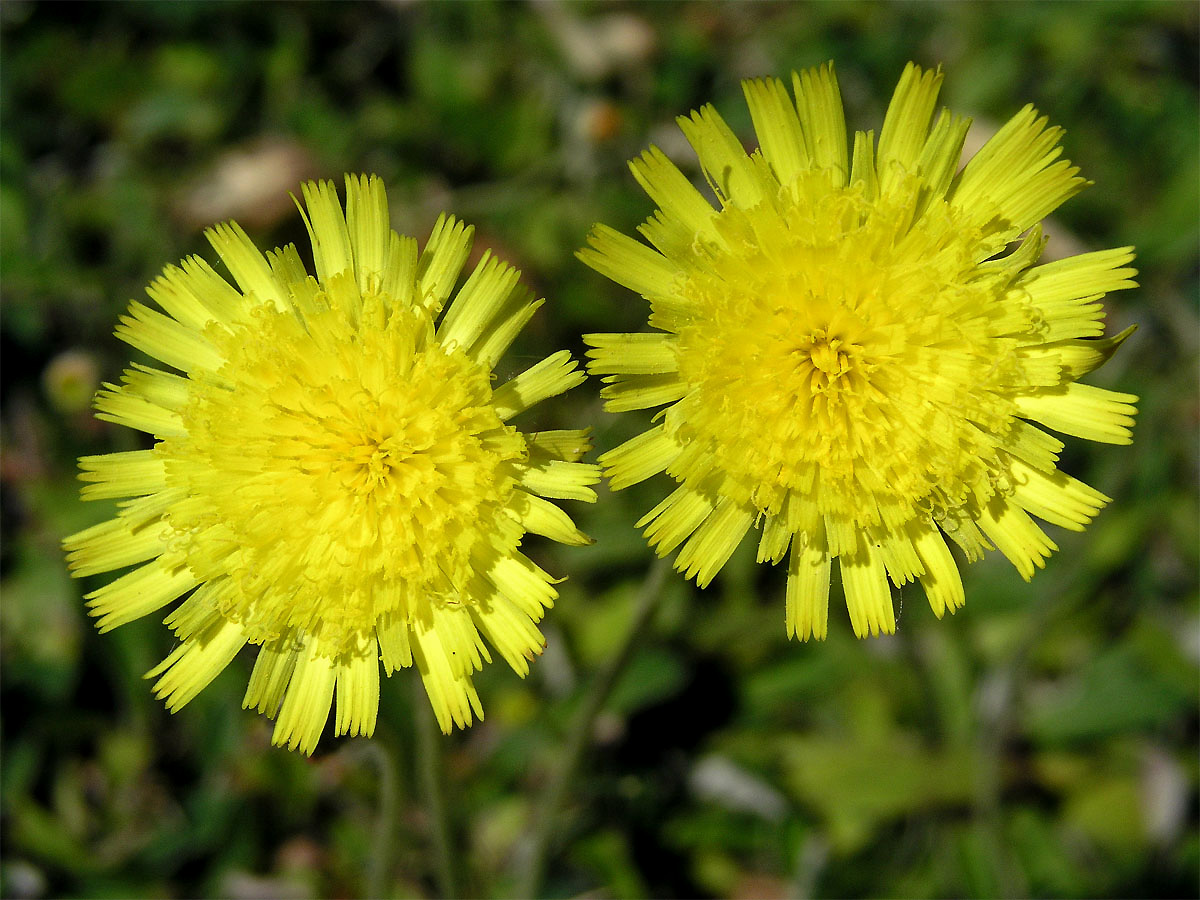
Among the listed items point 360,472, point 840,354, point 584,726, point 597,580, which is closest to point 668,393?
point 840,354

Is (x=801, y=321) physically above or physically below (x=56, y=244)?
below

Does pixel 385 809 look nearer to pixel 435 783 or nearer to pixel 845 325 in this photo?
pixel 435 783

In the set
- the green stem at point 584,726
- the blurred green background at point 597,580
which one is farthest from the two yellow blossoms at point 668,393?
the blurred green background at point 597,580

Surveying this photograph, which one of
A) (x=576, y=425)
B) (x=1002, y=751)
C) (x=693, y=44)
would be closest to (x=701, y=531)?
(x=576, y=425)

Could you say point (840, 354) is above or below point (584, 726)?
above

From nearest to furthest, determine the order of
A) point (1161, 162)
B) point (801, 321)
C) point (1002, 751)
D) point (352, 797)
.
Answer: point (801, 321) → point (352, 797) → point (1002, 751) → point (1161, 162)

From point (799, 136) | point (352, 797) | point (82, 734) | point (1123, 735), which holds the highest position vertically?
point (799, 136)

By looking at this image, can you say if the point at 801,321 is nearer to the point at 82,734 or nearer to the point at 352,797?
the point at 352,797
